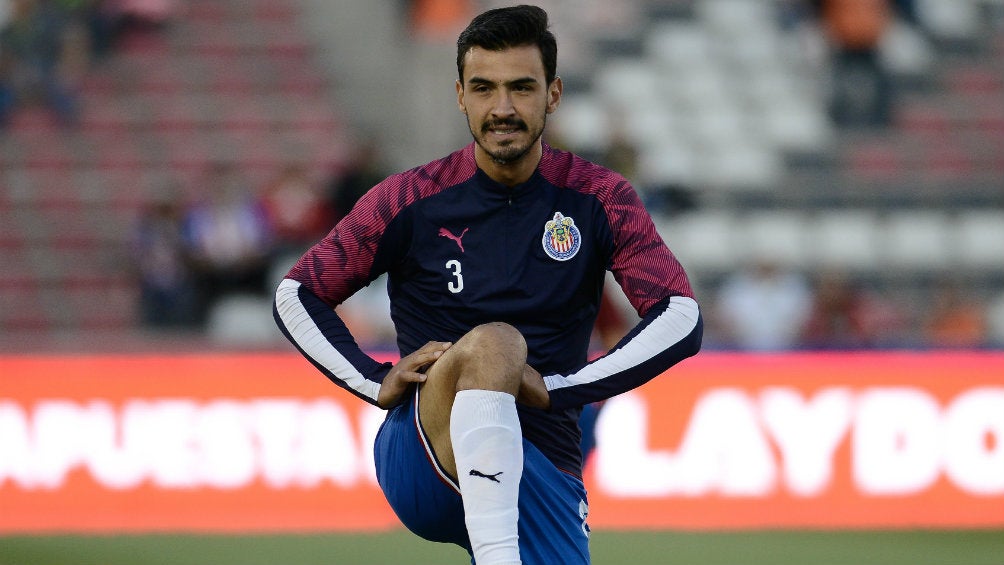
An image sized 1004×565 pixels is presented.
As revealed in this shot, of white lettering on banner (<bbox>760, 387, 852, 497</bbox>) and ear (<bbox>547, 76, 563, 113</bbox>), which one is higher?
ear (<bbox>547, 76, 563, 113</bbox>)

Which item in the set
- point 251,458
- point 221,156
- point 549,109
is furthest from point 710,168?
point 549,109

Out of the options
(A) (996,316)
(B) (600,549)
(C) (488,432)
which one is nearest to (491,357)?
(C) (488,432)

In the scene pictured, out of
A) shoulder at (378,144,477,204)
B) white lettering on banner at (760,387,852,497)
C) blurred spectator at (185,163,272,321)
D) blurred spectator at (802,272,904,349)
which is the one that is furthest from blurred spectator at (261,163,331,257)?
shoulder at (378,144,477,204)

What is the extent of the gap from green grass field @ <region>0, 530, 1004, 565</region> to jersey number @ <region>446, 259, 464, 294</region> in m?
3.36

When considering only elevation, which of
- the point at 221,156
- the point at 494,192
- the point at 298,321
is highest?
the point at 494,192

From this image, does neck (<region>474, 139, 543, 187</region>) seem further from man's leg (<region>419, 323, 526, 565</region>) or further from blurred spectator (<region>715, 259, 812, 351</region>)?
blurred spectator (<region>715, 259, 812, 351</region>)

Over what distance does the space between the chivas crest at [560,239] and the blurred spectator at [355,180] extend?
6874mm

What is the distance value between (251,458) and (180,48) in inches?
229

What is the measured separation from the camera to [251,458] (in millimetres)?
9102

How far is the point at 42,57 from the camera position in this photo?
43.1 feet

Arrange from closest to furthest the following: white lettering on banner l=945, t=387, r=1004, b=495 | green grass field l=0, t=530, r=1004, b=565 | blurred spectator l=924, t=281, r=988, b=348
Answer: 1. green grass field l=0, t=530, r=1004, b=565
2. white lettering on banner l=945, t=387, r=1004, b=495
3. blurred spectator l=924, t=281, r=988, b=348

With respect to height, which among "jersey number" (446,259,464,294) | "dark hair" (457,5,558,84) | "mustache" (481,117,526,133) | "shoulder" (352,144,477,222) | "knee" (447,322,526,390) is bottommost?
"knee" (447,322,526,390)

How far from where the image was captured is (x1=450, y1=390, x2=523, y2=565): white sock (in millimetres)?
3957

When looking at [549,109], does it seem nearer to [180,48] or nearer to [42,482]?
[42,482]
